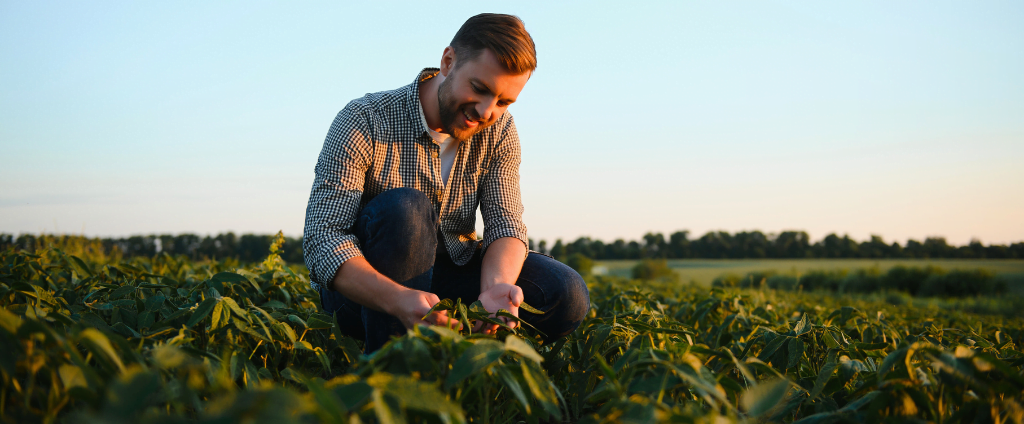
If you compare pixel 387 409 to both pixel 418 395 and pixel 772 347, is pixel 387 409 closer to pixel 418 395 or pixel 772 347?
pixel 418 395

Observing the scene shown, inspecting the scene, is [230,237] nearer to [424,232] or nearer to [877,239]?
[424,232]

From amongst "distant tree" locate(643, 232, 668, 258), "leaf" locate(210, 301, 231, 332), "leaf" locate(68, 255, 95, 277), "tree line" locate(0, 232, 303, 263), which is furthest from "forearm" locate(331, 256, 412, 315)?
"distant tree" locate(643, 232, 668, 258)

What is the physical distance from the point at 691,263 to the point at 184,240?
32366mm

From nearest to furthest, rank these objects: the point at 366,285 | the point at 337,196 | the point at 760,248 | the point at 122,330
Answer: the point at 122,330
the point at 366,285
the point at 337,196
the point at 760,248

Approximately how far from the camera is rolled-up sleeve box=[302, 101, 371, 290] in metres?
1.83

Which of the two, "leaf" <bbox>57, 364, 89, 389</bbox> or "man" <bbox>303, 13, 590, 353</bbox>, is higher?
"man" <bbox>303, 13, 590, 353</bbox>

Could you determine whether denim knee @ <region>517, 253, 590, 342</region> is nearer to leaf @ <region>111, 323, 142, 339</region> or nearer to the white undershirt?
the white undershirt

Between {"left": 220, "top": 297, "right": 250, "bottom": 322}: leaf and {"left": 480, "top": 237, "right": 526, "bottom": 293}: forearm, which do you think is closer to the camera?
{"left": 220, "top": 297, "right": 250, "bottom": 322}: leaf

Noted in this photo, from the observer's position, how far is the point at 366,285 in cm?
171

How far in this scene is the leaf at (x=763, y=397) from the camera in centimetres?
81

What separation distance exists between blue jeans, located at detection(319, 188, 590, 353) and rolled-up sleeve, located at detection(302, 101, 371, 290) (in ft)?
0.30

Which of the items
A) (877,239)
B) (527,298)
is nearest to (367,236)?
(527,298)

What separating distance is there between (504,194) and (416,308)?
0.99 meters

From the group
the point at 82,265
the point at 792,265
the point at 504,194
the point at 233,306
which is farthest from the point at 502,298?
the point at 792,265
